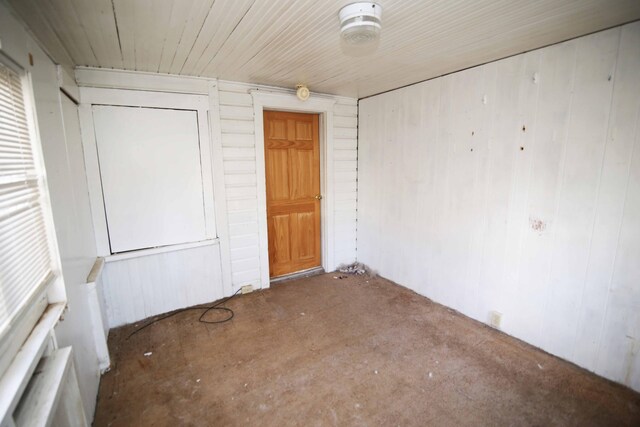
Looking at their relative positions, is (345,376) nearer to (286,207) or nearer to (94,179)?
(286,207)

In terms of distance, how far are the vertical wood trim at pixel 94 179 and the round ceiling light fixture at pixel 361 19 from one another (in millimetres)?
2264

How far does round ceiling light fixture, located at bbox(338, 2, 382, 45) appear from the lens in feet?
5.20

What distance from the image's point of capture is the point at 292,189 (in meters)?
3.80

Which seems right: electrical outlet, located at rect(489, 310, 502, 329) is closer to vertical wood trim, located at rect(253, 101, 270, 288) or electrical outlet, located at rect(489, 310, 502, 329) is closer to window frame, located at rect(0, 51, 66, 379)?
vertical wood trim, located at rect(253, 101, 270, 288)

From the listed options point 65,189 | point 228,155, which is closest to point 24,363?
point 65,189

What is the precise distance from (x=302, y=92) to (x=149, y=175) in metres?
1.78

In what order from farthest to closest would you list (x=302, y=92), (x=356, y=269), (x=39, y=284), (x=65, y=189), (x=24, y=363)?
1. (x=356, y=269)
2. (x=302, y=92)
3. (x=65, y=189)
4. (x=39, y=284)
5. (x=24, y=363)

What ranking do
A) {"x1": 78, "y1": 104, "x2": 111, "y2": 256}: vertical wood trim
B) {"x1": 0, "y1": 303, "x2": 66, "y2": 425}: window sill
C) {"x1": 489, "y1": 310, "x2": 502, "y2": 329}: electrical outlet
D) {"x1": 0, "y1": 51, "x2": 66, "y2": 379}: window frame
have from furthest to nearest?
{"x1": 489, "y1": 310, "x2": 502, "y2": 329}: electrical outlet → {"x1": 78, "y1": 104, "x2": 111, "y2": 256}: vertical wood trim → {"x1": 0, "y1": 51, "x2": 66, "y2": 379}: window frame → {"x1": 0, "y1": 303, "x2": 66, "y2": 425}: window sill

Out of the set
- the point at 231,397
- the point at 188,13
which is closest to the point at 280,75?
the point at 188,13

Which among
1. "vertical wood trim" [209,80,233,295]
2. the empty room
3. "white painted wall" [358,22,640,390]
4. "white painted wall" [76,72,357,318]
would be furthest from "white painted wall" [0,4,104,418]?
"white painted wall" [358,22,640,390]

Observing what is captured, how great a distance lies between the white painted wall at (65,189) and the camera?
55.4 inches

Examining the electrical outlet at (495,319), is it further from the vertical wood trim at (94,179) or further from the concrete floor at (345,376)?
the vertical wood trim at (94,179)

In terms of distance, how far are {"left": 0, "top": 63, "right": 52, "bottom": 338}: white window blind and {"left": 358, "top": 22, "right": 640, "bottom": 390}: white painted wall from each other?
9.91 ft

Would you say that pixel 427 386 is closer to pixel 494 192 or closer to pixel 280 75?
pixel 494 192
